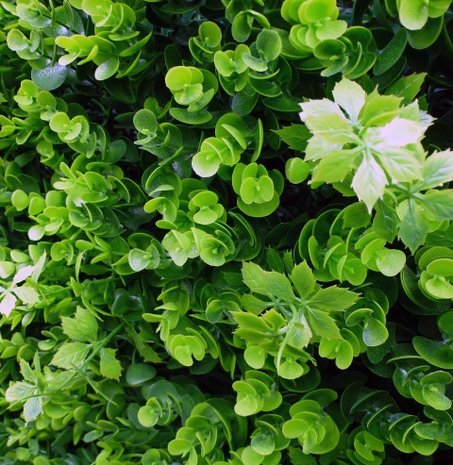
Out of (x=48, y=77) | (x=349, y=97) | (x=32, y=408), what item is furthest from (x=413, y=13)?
(x=32, y=408)

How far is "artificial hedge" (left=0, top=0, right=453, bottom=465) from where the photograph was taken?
0.64m

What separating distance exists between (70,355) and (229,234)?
328mm

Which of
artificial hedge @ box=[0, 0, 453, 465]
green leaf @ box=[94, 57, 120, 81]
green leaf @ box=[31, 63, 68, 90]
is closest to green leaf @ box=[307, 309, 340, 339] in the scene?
artificial hedge @ box=[0, 0, 453, 465]

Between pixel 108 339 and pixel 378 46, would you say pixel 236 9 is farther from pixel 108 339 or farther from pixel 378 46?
pixel 108 339

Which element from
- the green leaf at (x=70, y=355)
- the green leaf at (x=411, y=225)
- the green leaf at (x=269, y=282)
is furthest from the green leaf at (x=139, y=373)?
the green leaf at (x=411, y=225)

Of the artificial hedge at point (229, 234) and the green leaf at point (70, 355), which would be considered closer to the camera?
the artificial hedge at point (229, 234)

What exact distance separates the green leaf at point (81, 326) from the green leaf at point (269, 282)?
335 millimetres

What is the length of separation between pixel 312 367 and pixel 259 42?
0.48m

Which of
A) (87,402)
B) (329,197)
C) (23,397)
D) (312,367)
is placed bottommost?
(87,402)

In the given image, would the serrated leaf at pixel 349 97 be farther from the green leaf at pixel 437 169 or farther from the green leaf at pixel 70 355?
the green leaf at pixel 70 355

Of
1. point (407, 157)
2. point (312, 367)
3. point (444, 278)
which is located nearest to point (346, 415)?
point (312, 367)

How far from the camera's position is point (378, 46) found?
706 mm

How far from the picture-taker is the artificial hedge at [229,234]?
2.10 feet

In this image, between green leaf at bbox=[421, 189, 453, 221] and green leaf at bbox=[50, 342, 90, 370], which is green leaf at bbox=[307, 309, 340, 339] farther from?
green leaf at bbox=[50, 342, 90, 370]
